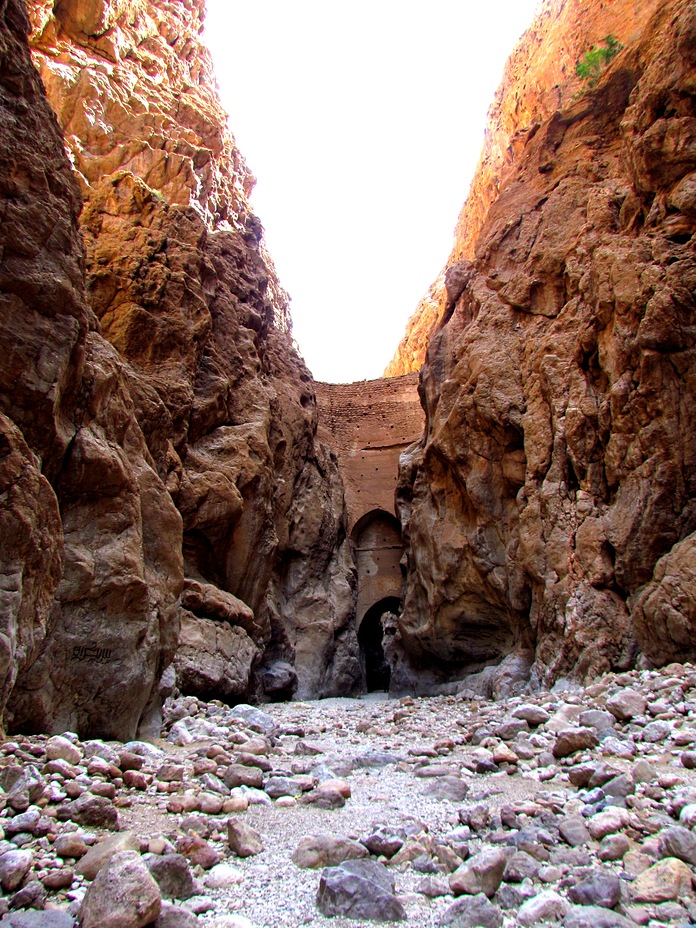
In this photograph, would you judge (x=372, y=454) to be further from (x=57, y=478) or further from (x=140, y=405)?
(x=57, y=478)

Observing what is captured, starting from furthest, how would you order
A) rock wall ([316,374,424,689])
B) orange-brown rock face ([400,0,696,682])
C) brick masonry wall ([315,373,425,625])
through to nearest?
brick masonry wall ([315,373,425,625]) → rock wall ([316,374,424,689]) → orange-brown rock face ([400,0,696,682])

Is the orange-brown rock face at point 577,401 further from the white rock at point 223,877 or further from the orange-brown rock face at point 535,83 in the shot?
the white rock at point 223,877

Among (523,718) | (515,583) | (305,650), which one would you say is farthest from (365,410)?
(523,718)

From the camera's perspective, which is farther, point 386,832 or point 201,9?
point 201,9

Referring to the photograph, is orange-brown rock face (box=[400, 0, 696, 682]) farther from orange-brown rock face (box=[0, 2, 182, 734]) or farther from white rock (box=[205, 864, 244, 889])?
orange-brown rock face (box=[0, 2, 182, 734])

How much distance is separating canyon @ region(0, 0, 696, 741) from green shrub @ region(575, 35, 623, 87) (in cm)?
28

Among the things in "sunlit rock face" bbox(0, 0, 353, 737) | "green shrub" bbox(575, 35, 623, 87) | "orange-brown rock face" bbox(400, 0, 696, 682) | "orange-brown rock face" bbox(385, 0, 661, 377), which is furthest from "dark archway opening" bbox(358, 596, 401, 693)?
"green shrub" bbox(575, 35, 623, 87)

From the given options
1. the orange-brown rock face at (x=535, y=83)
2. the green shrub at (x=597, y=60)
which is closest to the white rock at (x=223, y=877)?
the orange-brown rock face at (x=535, y=83)

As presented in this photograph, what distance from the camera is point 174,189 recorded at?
38.5 feet

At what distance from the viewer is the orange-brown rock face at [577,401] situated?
6699 mm

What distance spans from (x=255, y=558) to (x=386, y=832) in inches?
337

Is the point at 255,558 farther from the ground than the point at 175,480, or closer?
closer

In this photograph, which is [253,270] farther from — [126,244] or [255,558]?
[255,558]

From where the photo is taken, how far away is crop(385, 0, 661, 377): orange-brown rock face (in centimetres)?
1150
